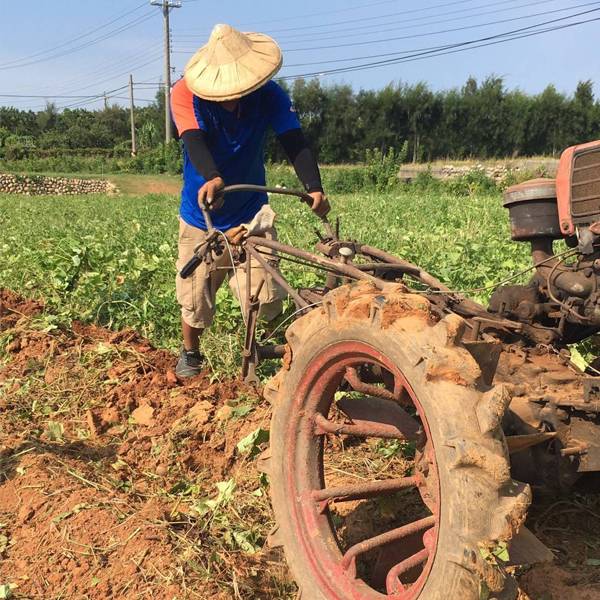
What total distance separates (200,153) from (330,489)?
6.82 feet

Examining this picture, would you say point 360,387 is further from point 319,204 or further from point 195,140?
point 195,140

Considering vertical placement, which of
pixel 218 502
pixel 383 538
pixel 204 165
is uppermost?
pixel 204 165

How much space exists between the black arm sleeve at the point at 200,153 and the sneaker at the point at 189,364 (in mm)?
1541

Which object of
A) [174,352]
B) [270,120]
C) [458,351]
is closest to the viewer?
[458,351]

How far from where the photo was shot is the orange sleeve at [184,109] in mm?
3873

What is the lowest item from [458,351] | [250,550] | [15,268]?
[250,550]

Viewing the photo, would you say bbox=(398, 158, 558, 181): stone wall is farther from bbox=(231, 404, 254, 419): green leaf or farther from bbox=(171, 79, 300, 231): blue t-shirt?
bbox=(231, 404, 254, 419): green leaf

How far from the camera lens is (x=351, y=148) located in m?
47.0

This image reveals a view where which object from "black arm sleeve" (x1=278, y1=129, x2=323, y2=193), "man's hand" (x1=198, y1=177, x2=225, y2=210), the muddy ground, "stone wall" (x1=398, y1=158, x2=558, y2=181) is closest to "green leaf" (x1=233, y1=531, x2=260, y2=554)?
the muddy ground

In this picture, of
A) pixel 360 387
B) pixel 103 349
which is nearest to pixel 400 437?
pixel 360 387

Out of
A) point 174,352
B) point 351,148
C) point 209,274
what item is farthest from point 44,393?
point 351,148

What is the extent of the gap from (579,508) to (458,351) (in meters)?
1.59

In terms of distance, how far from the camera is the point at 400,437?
2500 mm

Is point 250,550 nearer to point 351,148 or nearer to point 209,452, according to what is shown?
point 209,452
